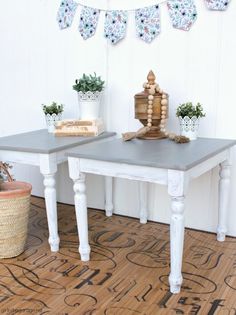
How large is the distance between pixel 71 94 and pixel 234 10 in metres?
1.14

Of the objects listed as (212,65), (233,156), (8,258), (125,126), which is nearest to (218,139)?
(233,156)

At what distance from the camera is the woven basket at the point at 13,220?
1966 millimetres

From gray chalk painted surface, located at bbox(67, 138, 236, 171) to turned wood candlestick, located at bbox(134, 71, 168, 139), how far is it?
2.5 inches

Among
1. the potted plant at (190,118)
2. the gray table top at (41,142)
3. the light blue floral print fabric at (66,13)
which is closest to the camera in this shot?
the gray table top at (41,142)

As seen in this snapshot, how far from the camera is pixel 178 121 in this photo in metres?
2.37

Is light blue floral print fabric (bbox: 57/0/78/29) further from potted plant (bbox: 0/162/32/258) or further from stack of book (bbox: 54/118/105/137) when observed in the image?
potted plant (bbox: 0/162/32/258)

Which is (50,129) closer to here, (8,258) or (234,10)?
(8,258)

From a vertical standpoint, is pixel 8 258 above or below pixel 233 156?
below

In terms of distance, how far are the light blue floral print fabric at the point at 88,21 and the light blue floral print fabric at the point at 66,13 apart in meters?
0.07

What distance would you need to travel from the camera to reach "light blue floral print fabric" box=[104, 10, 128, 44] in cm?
242

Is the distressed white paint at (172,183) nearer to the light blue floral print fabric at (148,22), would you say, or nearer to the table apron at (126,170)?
the table apron at (126,170)

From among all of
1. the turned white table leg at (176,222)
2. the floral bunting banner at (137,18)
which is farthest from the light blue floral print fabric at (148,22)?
the turned white table leg at (176,222)

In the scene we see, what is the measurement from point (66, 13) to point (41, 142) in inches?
37.1

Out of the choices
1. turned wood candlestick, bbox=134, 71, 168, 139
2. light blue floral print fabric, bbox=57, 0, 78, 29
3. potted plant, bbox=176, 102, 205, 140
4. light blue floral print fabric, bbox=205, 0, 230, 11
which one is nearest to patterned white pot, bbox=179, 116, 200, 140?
potted plant, bbox=176, 102, 205, 140
